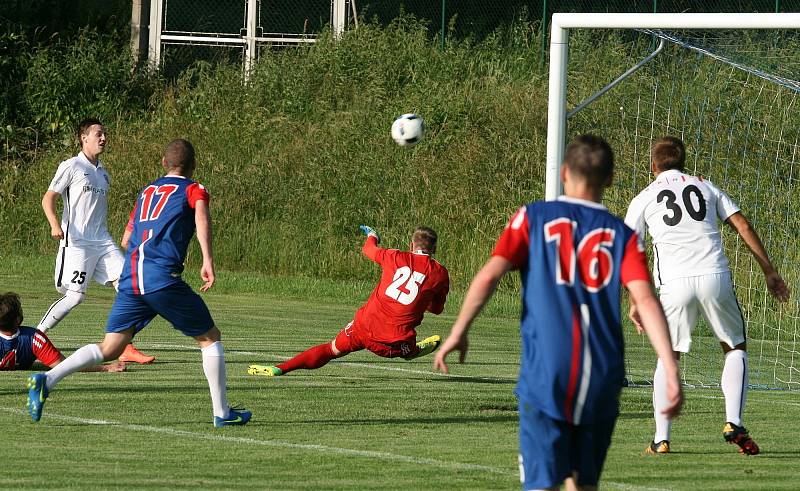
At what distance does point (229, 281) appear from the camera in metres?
23.0

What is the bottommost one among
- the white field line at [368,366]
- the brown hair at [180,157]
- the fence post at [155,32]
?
the white field line at [368,366]

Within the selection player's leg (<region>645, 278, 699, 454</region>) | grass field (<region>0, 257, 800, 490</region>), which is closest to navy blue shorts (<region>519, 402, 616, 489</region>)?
grass field (<region>0, 257, 800, 490</region>)

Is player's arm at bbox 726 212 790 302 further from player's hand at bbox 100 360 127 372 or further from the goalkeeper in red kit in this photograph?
player's hand at bbox 100 360 127 372

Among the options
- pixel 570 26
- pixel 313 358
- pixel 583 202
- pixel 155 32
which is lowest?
pixel 313 358

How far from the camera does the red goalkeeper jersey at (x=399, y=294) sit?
440 inches

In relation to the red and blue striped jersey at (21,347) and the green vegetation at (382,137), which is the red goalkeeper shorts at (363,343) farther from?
the green vegetation at (382,137)

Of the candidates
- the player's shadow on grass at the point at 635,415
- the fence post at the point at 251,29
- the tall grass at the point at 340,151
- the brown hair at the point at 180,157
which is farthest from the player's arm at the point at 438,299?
the fence post at the point at 251,29

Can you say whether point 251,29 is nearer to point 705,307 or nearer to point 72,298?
point 72,298

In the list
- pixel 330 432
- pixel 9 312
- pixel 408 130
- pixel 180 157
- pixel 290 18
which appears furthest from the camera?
pixel 290 18

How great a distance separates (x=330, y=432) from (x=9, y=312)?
130 inches

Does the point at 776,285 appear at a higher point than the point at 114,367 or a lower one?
higher

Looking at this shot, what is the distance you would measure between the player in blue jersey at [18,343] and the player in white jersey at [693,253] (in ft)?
16.2

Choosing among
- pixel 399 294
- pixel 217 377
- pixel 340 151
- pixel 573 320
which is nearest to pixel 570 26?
pixel 399 294

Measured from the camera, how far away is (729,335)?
864cm
